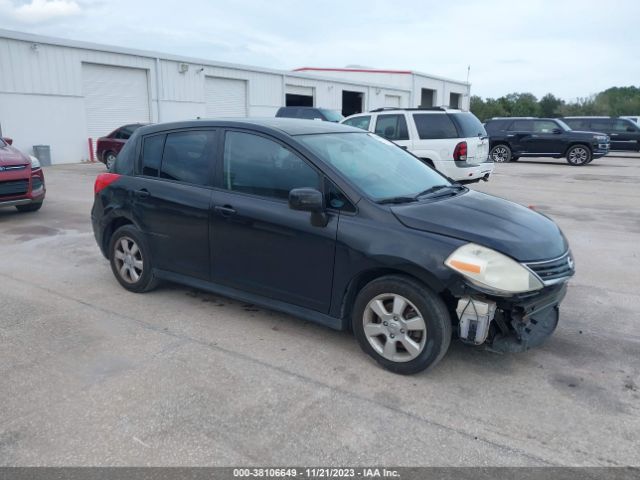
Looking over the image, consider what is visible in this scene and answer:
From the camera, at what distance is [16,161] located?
29.2ft

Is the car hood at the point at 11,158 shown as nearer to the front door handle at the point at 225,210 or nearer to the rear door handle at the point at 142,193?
the rear door handle at the point at 142,193

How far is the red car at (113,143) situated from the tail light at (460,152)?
10482 mm

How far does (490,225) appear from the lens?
3721mm

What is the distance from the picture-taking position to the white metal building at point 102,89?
19266 millimetres

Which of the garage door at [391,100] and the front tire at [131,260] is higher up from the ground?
the garage door at [391,100]

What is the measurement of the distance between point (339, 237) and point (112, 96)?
21.5 meters

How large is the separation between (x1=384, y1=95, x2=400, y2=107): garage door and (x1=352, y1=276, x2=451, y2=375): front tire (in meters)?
37.3

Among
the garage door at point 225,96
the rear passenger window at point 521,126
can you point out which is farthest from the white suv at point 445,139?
the garage door at point 225,96

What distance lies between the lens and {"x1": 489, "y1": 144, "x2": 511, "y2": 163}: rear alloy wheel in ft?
69.8

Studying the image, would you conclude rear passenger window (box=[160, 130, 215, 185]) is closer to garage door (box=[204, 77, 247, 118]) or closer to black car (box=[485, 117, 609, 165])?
black car (box=[485, 117, 609, 165])

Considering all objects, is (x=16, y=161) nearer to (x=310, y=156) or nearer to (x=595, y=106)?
(x=310, y=156)

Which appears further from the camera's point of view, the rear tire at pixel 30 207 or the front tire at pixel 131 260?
the rear tire at pixel 30 207

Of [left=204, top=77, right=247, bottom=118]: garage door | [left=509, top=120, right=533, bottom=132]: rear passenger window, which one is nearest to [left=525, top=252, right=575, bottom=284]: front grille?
[left=509, top=120, right=533, bottom=132]: rear passenger window

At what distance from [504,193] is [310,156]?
30.8 ft
